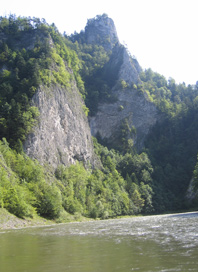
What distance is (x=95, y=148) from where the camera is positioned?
117000 mm

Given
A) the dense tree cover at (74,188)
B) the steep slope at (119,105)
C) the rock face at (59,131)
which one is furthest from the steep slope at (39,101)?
the steep slope at (119,105)

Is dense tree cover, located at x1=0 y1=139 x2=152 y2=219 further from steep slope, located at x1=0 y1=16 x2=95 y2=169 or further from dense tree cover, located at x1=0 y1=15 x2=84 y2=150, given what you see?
dense tree cover, located at x1=0 y1=15 x2=84 y2=150

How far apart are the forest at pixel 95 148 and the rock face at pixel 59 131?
8.60ft

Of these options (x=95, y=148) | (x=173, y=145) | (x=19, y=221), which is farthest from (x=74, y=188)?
(x=173, y=145)

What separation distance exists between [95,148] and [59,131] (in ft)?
107

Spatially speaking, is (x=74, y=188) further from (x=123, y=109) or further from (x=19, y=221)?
(x=123, y=109)

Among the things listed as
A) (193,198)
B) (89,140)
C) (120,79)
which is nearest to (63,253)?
(89,140)

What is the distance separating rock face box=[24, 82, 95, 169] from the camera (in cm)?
7312

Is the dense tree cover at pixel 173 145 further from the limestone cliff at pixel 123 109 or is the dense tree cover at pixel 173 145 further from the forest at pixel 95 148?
the limestone cliff at pixel 123 109

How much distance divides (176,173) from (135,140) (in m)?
25.1

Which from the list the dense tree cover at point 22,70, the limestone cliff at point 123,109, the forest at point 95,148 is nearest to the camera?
the forest at point 95,148

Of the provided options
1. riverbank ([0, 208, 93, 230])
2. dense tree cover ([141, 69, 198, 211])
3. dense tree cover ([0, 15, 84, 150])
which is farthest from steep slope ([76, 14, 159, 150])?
riverbank ([0, 208, 93, 230])

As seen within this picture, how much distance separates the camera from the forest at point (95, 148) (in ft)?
191

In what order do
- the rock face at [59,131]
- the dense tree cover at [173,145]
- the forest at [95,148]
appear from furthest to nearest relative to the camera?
the dense tree cover at [173,145] < the rock face at [59,131] < the forest at [95,148]
